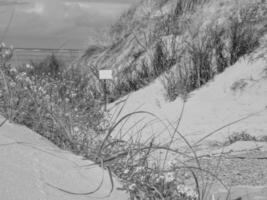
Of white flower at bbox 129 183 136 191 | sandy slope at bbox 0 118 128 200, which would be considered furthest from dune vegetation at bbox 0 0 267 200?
sandy slope at bbox 0 118 128 200

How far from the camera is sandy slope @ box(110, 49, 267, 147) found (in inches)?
388

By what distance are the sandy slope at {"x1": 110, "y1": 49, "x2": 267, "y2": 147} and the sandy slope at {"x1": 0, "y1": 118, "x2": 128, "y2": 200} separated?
573 cm

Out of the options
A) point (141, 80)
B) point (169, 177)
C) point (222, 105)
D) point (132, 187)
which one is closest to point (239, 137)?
point (222, 105)

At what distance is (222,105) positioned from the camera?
10852mm

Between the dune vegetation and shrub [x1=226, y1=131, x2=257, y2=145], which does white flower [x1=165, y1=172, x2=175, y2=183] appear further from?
shrub [x1=226, y1=131, x2=257, y2=145]

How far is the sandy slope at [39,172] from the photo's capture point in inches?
112

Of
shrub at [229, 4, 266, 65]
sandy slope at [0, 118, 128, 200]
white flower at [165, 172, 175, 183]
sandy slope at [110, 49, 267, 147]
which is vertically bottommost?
sandy slope at [110, 49, 267, 147]

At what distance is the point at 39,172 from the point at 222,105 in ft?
26.3

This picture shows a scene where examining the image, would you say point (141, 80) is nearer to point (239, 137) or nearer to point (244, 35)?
point (244, 35)

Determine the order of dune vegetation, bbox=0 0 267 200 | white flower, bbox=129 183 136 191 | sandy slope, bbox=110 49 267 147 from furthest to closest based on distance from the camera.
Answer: sandy slope, bbox=110 49 267 147 → dune vegetation, bbox=0 0 267 200 → white flower, bbox=129 183 136 191

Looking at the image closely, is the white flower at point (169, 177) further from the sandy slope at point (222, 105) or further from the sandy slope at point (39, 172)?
the sandy slope at point (222, 105)

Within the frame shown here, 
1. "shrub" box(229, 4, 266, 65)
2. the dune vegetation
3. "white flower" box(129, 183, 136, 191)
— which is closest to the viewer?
"white flower" box(129, 183, 136, 191)

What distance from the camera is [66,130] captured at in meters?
4.22

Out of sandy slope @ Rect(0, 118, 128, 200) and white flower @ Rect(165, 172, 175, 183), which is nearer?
sandy slope @ Rect(0, 118, 128, 200)
